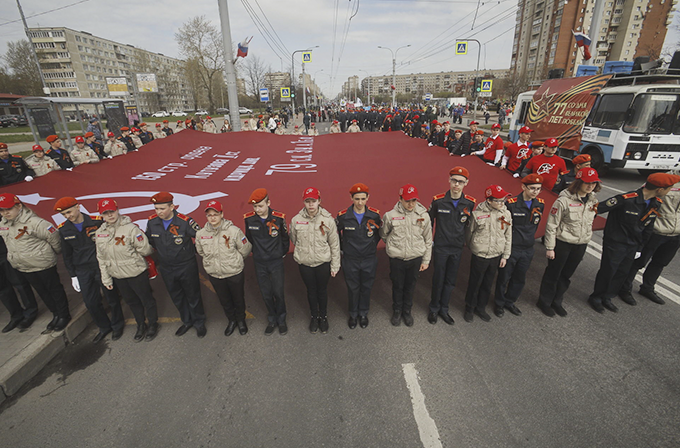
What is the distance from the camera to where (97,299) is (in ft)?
13.8

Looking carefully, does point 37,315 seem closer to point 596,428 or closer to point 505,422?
point 505,422

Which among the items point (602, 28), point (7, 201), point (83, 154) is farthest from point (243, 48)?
point (602, 28)

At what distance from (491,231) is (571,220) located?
115cm

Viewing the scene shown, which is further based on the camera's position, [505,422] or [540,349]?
[540,349]

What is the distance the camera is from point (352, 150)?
8.10 metres

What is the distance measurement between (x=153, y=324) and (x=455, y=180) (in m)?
4.38

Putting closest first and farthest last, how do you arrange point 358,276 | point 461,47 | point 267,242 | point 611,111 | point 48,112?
point 267,242, point 358,276, point 611,111, point 48,112, point 461,47

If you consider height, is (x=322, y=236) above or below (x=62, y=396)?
above

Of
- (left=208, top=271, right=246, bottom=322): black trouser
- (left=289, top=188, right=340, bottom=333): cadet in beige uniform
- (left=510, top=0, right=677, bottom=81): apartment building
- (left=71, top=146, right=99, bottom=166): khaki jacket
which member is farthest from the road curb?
(left=510, top=0, right=677, bottom=81): apartment building

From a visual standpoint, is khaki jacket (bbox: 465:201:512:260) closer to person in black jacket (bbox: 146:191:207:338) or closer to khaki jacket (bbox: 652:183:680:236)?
khaki jacket (bbox: 652:183:680:236)

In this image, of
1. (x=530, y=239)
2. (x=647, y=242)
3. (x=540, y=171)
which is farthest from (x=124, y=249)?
(x=647, y=242)

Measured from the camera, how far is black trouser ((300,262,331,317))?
4082 millimetres

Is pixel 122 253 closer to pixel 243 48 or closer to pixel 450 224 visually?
pixel 450 224

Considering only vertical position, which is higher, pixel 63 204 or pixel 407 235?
pixel 63 204
